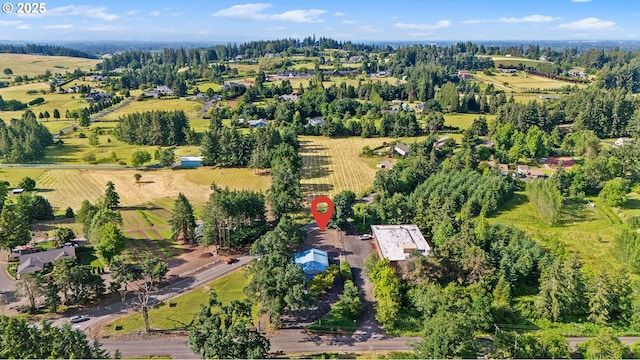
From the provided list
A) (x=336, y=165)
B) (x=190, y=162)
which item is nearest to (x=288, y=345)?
(x=336, y=165)

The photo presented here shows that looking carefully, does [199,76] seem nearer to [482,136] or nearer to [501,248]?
[482,136]

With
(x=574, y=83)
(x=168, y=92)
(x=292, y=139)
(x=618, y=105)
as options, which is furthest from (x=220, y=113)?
(x=574, y=83)

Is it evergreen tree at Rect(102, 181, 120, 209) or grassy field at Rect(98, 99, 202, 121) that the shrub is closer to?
evergreen tree at Rect(102, 181, 120, 209)

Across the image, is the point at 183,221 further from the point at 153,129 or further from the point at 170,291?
the point at 153,129

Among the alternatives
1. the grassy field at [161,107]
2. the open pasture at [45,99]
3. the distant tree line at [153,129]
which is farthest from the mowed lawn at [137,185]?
the open pasture at [45,99]

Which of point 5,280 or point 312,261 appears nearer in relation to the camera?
point 5,280

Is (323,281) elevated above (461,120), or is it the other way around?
(461,120)

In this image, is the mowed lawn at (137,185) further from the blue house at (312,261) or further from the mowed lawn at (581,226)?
the mowed lawn at (581,226)
